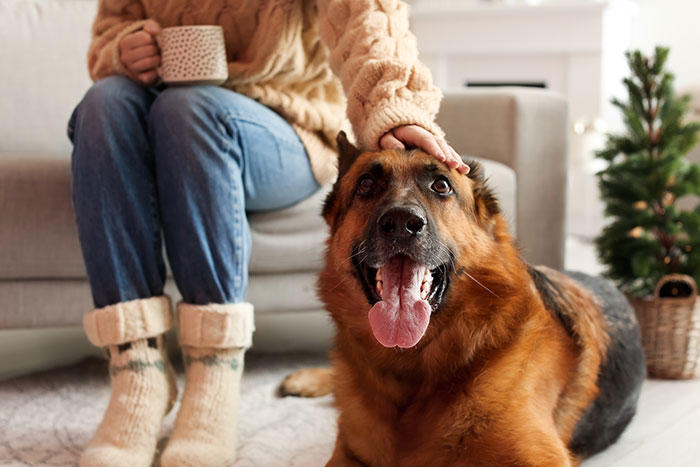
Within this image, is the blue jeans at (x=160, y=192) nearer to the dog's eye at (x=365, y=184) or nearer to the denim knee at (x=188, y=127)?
the denim knee at (x=188, y=127)

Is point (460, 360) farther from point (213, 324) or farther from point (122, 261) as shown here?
point (122, 261)

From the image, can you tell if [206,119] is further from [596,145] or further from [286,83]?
[596,145]

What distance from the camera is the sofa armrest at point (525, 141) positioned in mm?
2412

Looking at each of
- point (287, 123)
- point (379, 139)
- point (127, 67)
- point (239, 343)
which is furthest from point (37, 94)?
point (379, 139)

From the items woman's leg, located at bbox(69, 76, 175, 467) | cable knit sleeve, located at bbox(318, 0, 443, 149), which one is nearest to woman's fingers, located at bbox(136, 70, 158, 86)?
woman's leg, located at bbox(69, 76, 175, 467)

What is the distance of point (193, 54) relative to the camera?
1.48m

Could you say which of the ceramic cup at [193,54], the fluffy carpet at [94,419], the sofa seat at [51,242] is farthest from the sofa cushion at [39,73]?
the ceramic cup at [193,54]

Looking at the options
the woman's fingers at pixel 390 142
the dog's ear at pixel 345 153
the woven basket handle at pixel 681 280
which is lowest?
the woven basket handle at pixel 681 280

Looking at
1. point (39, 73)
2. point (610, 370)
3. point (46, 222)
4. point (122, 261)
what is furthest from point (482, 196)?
point (39, 73)

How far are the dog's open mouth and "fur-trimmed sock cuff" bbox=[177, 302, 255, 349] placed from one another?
1.08ft

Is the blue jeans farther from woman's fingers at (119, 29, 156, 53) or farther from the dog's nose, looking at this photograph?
the dog's nose

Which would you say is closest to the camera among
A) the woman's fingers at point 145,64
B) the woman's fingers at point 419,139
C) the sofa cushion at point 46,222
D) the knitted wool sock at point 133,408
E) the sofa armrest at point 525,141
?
the woman's fingers at point 419,139

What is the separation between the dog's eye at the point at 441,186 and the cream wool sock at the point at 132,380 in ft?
2.00

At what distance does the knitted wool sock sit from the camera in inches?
53.2
